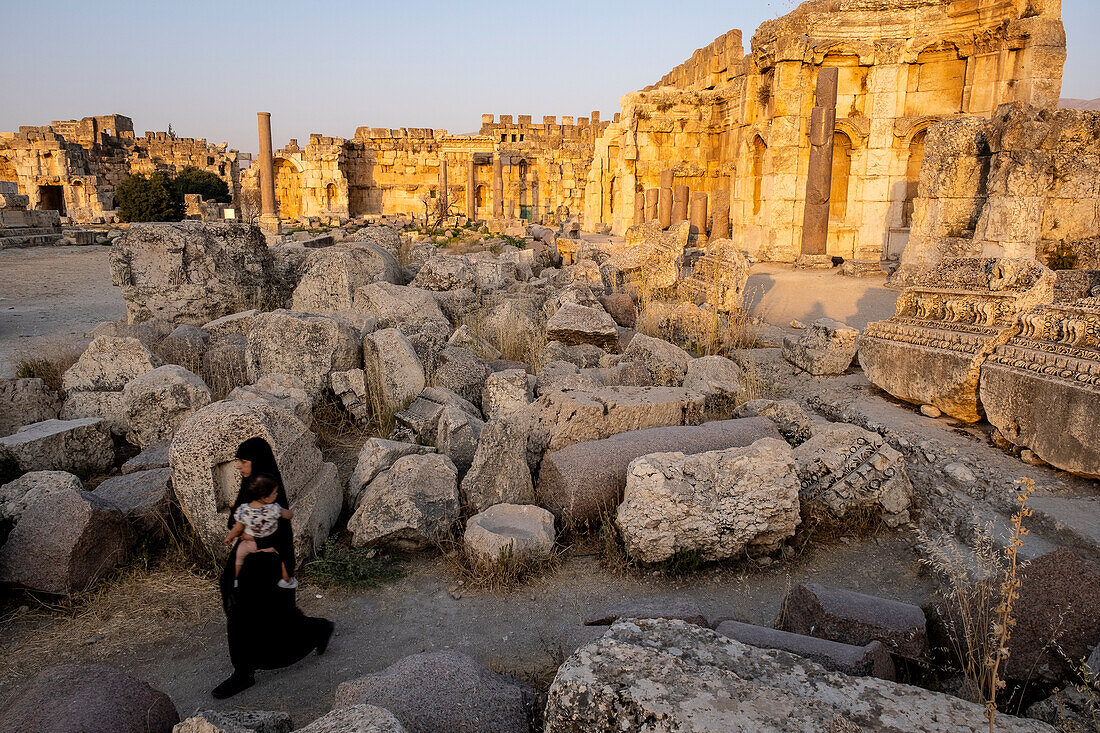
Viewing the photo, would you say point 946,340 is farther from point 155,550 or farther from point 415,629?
point 155,550

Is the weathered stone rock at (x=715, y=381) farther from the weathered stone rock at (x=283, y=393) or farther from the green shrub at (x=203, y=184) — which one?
the green shrub at (x=203, y=184)

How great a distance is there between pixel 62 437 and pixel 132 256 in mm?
3873

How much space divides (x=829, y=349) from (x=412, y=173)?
3444 centimetres

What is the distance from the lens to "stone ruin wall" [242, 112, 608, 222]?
3409 centimetres

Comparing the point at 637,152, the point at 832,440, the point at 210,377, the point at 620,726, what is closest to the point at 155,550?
the point at 210,377

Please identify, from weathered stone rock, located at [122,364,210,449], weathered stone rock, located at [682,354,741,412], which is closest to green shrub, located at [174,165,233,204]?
weathered stone rock, located at [122,364,210,449]

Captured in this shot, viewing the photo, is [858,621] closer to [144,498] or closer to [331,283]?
[144,498]

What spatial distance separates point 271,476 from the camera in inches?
120

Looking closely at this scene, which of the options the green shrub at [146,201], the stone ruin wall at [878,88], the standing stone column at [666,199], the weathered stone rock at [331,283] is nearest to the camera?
the weathered stone rock at [331,283]

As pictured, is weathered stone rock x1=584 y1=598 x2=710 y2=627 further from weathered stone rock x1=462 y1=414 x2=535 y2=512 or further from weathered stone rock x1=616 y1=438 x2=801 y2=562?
weathered stone rock x1=462 y1=414 x2=535 y2=512

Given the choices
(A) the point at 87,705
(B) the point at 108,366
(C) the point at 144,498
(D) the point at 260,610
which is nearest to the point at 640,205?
(B) the point at 108,366

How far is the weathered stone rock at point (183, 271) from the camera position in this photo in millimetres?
7910

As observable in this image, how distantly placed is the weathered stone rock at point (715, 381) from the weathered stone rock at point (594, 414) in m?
0.44

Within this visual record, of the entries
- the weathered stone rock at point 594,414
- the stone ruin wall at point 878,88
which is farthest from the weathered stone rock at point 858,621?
the stone ruin wall at point 878,88
